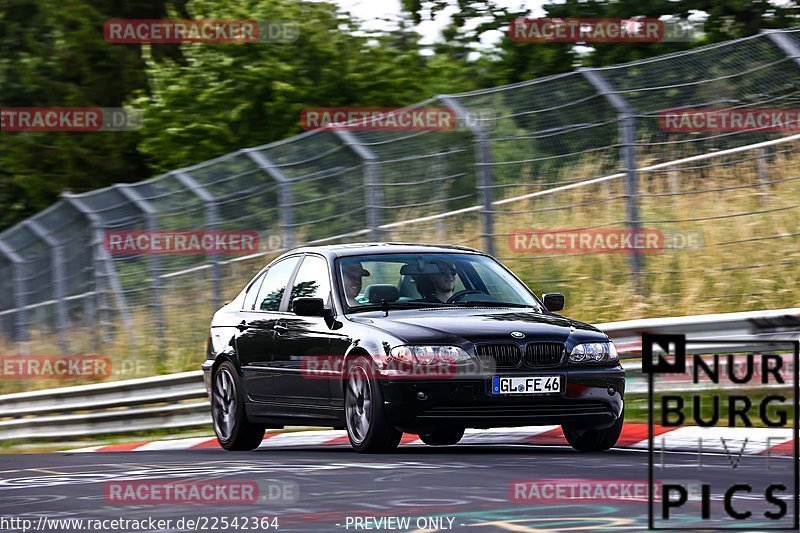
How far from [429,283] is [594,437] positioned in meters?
1.64

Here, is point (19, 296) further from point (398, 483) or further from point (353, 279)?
point (398, 483)

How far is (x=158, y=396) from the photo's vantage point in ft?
55.1

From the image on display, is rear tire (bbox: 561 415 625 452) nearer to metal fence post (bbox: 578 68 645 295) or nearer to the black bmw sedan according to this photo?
the black bmw sedan

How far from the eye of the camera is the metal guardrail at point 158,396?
11.5 meters

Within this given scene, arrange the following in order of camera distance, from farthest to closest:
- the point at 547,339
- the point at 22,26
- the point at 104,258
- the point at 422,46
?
1. the point at 22,26
2. the point at 422,46
3. the point at 104,258
4. the point at 547,339

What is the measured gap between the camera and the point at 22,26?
133 feet

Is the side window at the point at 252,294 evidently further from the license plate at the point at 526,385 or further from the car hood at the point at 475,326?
the license plate at the point at 526,385

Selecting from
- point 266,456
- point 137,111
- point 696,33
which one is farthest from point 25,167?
point 266,456

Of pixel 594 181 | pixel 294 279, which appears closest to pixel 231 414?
pixel 294 279

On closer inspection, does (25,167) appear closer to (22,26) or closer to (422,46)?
(22,26)

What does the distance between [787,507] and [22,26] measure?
35.7 meters

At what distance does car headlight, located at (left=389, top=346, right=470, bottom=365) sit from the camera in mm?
10203

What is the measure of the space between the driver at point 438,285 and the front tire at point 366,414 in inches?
37.7

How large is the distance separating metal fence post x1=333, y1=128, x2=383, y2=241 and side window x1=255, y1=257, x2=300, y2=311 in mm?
3855
